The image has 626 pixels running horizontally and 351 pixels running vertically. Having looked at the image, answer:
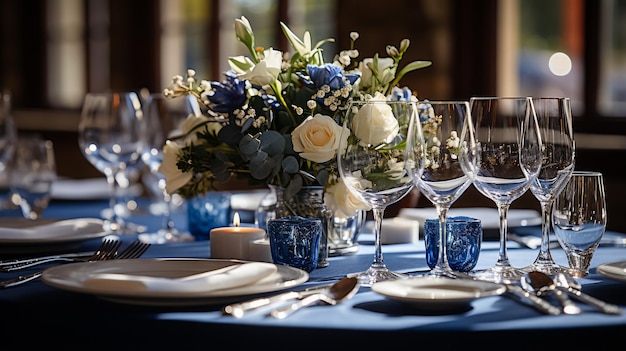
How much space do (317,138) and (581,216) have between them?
1.24 ft

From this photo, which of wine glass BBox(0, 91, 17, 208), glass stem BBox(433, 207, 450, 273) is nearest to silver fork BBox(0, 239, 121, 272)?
glass stem BBox(433, 207, 450, 273)

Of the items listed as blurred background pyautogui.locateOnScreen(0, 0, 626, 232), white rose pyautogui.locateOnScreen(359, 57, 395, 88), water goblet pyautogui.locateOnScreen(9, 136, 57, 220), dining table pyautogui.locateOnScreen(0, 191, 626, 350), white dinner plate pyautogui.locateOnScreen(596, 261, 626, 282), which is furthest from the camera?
blurred background pyautogui.locateOnScreen(0, 0, 626, 232)

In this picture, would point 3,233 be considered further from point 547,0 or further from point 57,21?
point 57,21

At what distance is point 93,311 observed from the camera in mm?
1017

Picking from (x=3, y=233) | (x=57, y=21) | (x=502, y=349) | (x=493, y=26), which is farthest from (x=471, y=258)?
(x=57, y=21)

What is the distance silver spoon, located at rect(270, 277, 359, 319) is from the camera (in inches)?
38.0

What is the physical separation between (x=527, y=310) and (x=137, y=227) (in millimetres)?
1047

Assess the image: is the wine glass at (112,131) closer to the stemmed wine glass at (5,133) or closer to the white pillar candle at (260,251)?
the stemmed wine glass at (5,133)

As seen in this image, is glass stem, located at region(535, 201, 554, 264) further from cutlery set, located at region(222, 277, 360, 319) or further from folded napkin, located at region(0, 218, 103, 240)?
folded napkin, located at region(0, 218, 103, 240)

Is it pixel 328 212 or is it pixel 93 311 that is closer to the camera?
pixel 93 311

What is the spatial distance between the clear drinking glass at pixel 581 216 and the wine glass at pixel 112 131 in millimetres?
905

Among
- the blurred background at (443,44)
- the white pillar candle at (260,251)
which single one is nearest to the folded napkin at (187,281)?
the white pillar candle at (260,251)

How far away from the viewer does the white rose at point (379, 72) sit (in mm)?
1451

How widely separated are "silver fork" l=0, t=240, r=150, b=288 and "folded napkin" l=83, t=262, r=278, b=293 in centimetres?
13
